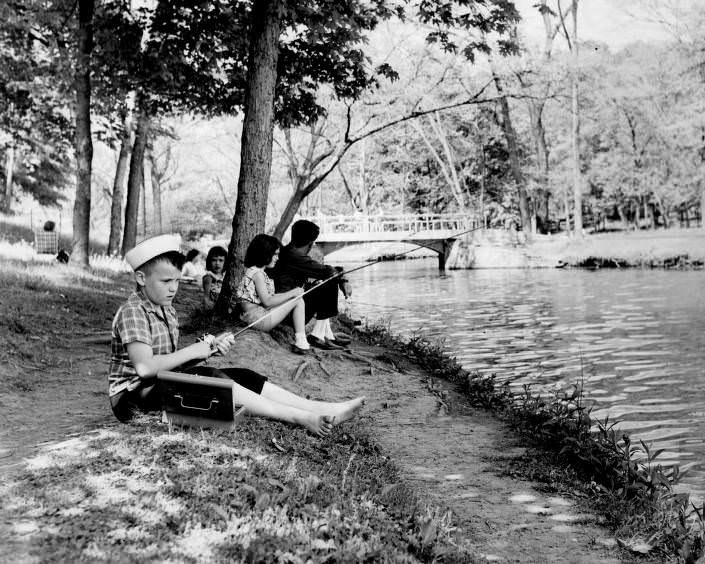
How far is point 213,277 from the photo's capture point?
11000mm

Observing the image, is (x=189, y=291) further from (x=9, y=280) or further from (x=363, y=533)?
(x=363, y=533)

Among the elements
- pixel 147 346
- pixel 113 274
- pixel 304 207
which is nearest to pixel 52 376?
pixel 147 346

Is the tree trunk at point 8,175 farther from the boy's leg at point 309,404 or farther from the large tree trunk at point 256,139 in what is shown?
the boy's leg at point 309,404

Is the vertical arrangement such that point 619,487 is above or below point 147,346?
below

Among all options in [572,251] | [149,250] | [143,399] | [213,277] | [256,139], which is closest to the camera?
[149,250]

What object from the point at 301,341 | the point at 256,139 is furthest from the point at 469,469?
the point at 256,139

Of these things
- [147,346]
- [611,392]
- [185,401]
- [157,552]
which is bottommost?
[611,392]

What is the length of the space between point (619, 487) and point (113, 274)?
39.6 ft

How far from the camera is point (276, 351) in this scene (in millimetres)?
7527

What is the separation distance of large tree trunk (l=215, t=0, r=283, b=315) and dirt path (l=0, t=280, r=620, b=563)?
1.32 metres

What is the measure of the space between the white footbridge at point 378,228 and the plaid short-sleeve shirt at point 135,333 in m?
34.0

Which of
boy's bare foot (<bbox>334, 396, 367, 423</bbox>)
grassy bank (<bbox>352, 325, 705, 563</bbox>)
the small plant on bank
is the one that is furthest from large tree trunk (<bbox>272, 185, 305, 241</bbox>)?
boy's bare foot (<bbox>334, 396, 367, 423</bbox>)

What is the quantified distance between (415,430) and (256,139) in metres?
4.40

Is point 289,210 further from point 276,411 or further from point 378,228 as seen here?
point 378,228
